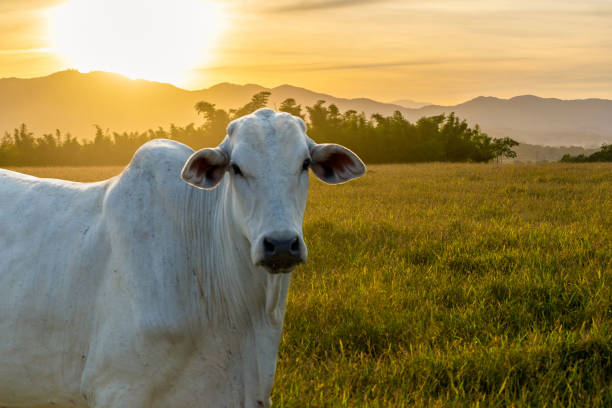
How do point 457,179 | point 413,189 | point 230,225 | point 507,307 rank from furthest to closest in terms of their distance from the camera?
point 457,179, point 413,189, point 507,307, point 230,225

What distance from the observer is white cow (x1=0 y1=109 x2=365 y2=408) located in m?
2.85

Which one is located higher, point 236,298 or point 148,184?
point 148,184

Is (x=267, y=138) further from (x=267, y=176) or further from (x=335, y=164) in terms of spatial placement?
(x=335, y=164)

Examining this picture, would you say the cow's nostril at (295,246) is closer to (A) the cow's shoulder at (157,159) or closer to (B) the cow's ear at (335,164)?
(B) the cow's ear at (335,164)

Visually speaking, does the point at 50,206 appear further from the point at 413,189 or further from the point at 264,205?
the point at 413,189

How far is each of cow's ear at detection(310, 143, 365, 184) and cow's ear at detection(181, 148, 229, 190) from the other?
19.9 inches

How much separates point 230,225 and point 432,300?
304cm

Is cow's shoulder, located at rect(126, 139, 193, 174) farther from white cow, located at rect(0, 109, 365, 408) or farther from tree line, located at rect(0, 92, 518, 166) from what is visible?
tree line, located at rect(0, 92, 518, 166)

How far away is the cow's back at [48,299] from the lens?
3066 mm

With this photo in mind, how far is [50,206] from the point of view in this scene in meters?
3.33

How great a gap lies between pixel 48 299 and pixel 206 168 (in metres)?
1.17

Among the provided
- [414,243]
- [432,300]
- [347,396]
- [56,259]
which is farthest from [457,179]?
[56,259]

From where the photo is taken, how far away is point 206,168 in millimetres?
2943

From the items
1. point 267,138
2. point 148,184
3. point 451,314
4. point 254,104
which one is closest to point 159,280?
point 148,184
